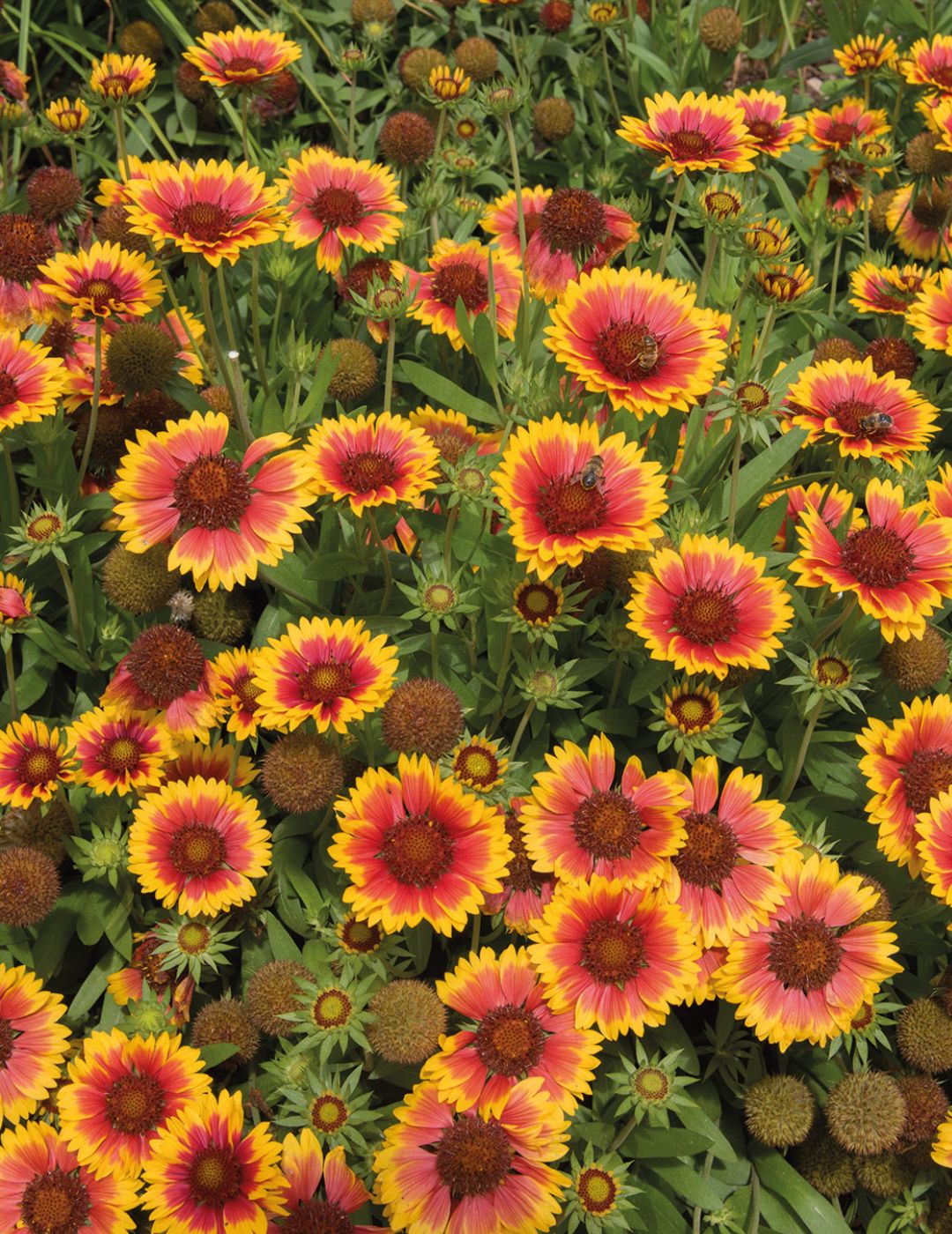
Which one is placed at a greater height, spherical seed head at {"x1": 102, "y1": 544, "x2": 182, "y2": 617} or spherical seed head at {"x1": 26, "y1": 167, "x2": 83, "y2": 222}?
spherical seed head at {"x1": 26, "y1": 167, "x2": 83, "y2": 222}

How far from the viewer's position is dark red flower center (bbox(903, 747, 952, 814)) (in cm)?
195

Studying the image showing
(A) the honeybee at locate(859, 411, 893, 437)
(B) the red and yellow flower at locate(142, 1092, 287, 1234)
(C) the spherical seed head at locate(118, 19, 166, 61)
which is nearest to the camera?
(B) the red and yellow flower at locate(142, 1092, 287, 1234)

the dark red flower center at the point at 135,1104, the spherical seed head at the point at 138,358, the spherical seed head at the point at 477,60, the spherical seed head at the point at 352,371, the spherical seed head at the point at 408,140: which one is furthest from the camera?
the spherical seed head at the point at 477,60

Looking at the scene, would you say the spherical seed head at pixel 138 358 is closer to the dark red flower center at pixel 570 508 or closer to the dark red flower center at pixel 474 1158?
the dark red flower center at pixel 570 508

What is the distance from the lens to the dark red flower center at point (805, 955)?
6.26ft

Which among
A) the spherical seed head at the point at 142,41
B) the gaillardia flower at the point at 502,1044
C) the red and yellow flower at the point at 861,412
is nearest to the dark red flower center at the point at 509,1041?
the gaillardia flower at the point at 502,1044

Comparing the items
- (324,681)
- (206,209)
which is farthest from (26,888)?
(206,209)

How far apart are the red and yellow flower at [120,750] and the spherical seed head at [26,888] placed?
0.55 feet

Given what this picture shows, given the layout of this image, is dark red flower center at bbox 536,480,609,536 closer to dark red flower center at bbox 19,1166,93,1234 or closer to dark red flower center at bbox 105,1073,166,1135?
dark red flower center at bbox 105,1073,166,1135

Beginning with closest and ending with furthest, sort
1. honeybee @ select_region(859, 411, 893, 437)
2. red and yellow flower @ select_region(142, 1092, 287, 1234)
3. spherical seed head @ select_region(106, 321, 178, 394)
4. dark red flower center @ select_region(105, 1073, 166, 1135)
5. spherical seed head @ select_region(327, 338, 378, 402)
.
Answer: red and yellow flower @ select_region(142, 1092, 287, 1234)
dark red flower center @ select_region(105, 1073, 166, 1135)
honeybee @ select_region(859, 411, 893, 437)
spherical seed head @ select_region(106, 321, 178, 394)
spherical seed head @ select_region(327, 338, 378, 402)

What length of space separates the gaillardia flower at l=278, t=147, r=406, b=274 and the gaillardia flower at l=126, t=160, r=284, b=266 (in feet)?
1.17

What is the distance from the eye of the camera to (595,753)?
198 centimetres

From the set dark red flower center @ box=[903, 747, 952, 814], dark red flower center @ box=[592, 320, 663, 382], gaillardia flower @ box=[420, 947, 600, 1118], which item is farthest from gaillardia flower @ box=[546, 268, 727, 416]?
gaillardia flower @ box=[420, 947, 600, 1118]

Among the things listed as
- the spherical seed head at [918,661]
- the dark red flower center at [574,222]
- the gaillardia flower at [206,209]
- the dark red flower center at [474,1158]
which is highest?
the gaillardia flower at [206,209]
